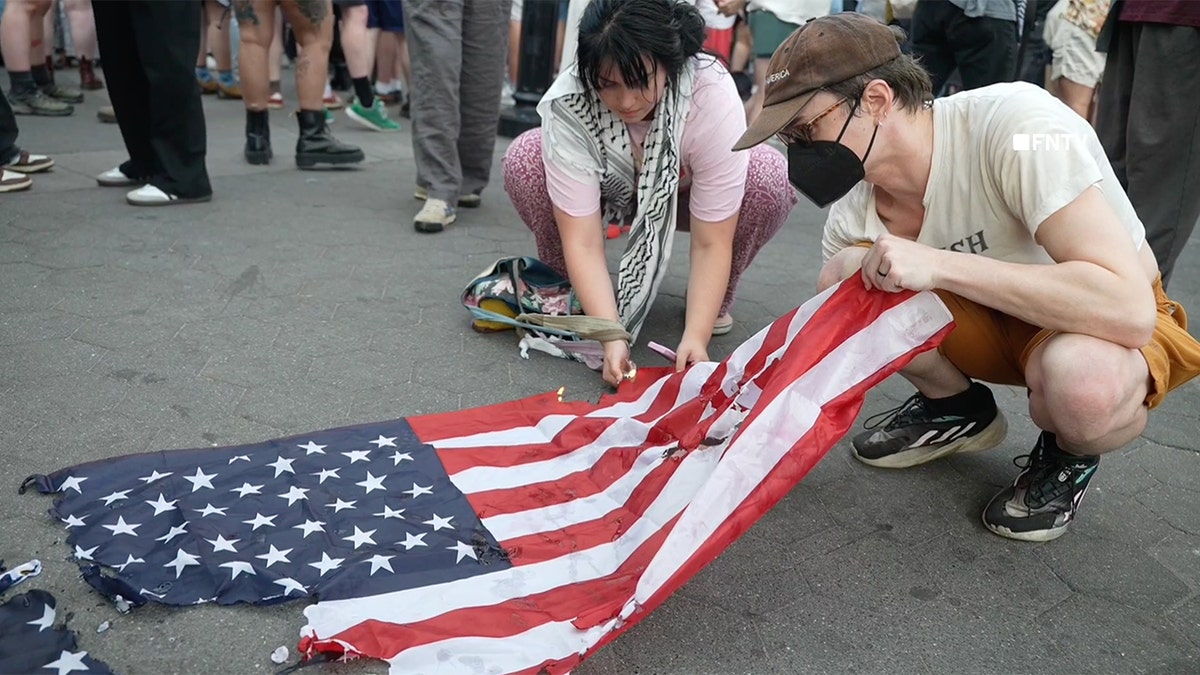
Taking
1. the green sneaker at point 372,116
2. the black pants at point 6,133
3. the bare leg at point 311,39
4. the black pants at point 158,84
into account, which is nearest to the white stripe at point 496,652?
the black pants at point 158,84

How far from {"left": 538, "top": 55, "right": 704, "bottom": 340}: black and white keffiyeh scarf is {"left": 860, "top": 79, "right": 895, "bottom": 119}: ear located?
0.68 m

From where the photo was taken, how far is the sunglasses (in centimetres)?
181

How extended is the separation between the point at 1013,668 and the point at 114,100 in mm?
3787

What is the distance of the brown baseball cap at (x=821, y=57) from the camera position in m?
1.77

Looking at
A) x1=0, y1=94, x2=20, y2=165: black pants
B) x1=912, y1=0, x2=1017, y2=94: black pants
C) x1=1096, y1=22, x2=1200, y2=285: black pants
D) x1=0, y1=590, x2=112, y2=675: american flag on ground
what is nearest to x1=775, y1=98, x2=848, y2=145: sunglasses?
x1=0, y1=590, x2=112, y2=675: american flag on ground

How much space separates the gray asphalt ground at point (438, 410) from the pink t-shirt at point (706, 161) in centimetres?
48

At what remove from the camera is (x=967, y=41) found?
13.4ft

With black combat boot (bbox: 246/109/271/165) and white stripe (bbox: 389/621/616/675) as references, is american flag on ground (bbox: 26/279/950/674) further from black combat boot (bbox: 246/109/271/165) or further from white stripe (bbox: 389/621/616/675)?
black combat boot (bbox: 246/109/271/165)

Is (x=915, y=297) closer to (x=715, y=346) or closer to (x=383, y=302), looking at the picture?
(x=715, y=346)

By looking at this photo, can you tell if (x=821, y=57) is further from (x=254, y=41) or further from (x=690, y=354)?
(x=254, y=41)

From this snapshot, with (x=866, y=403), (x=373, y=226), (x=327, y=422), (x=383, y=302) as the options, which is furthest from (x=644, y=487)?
(x=373, y=226)

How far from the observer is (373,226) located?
12.9 ft

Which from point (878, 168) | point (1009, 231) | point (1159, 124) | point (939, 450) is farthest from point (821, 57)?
point (1159, 124)

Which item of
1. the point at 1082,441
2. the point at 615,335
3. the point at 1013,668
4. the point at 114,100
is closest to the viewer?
the point at 1013,668
